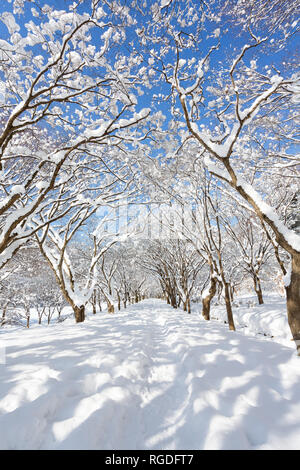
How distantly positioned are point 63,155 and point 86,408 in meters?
4.54

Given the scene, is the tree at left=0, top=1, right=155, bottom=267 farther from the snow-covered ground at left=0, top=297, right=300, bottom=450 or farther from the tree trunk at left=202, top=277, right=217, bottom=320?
the tree trunk at left=202, top=277, right=217, bottom=320

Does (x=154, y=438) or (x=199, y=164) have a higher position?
(x=199, y=164)

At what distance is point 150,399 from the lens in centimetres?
239

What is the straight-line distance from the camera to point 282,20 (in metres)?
3.91

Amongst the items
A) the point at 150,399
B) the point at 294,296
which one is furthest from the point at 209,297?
the point at 150,399

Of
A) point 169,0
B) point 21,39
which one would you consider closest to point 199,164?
point 169,0

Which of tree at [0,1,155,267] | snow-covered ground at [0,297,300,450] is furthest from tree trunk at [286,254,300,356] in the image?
tree at [0,1,155,267]

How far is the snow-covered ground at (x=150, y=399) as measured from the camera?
1.62m

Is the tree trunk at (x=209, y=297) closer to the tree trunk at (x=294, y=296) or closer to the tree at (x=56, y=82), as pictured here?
the tree trunk at (x=294, y=296)

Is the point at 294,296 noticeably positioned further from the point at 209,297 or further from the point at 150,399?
the point at 209,297

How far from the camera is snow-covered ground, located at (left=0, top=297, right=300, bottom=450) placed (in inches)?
63.7

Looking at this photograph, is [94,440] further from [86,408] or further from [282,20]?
[282,20]

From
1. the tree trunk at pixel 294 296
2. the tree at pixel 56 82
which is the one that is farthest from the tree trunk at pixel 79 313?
the tree trunk at pixel 294 296

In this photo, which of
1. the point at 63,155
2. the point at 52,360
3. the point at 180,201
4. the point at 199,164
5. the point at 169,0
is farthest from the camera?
the point at 180,201
